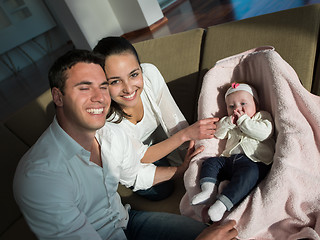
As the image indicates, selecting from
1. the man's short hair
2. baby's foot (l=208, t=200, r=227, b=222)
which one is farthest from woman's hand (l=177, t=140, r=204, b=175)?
the man's short hair

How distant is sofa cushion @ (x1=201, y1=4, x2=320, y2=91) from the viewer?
142 centimetres

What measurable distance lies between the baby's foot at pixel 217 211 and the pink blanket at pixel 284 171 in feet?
0.10

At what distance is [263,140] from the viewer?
53.2 inches

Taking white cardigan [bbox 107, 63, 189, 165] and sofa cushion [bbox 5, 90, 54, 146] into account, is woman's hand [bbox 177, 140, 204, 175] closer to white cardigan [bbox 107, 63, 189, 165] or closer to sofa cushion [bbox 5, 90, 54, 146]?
white cardigan [bbox 107, 63, 189, 165]

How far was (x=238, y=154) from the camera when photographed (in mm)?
1365

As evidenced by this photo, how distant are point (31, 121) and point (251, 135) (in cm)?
144

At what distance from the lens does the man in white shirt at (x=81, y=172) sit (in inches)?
37.6

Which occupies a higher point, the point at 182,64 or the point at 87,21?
the point at 87,21

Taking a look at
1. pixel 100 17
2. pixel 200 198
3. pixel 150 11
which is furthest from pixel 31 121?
pixel 150 11

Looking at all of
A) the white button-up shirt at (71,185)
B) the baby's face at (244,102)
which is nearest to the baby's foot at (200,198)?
the white button-up shirt at (71,185)

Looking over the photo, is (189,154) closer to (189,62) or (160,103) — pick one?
(160,103)

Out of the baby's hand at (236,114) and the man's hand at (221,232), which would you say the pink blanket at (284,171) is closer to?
the man's hand at (221,232)

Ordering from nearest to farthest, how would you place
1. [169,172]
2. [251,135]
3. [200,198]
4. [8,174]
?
[200,198]
[251,135]
[169,172]
[8,174]

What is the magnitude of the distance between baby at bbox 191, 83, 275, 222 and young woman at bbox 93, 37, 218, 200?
12cm
